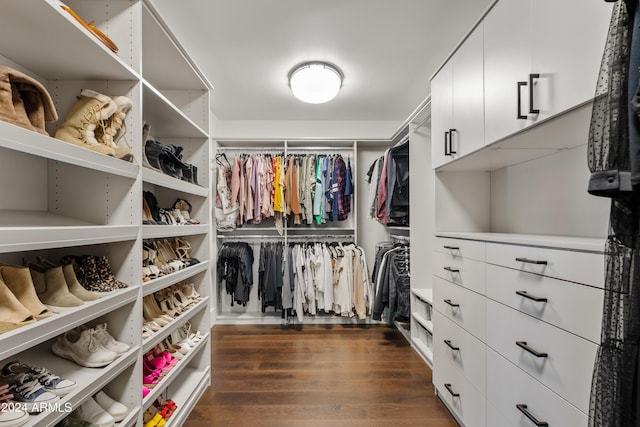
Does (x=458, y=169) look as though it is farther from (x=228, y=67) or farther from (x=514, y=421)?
(x=228, y=67)

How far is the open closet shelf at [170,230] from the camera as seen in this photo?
1340 millimetres

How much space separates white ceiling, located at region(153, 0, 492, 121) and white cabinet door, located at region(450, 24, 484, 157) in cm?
27

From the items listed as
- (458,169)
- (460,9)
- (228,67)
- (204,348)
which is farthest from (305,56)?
(204,348)

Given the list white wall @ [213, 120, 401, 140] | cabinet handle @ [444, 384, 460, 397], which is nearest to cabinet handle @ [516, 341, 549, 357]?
cabinet handle @ [444, 384, 460, 397]

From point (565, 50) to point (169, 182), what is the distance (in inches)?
66.8

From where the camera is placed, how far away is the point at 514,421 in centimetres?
116

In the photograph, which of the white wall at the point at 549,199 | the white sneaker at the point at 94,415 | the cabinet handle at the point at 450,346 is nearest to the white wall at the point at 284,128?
the white wall at the point at 549,199

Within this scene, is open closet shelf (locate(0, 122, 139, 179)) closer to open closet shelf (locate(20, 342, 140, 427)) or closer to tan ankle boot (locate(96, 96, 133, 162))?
tan ankle boot (locate(96, 96, 133, 162))

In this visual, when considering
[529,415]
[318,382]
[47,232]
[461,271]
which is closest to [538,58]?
[461,271]

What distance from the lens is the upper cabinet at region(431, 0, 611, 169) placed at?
0.88m

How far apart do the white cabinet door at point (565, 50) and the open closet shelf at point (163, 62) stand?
159cm

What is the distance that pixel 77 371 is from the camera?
1039 millimetres

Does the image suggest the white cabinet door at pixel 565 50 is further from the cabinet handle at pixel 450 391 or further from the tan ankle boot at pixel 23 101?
the tan ankle boot at pixel 23 101

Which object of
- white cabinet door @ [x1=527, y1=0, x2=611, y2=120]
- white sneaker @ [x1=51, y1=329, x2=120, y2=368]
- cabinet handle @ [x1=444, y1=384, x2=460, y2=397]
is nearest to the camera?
white cabinet door @ [x1=527, y1=0, x2=611, y2=120]
